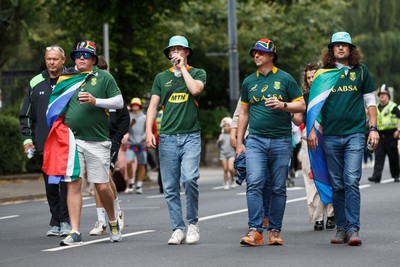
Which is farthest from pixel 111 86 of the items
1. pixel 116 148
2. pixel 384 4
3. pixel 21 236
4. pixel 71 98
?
pixel 384 4

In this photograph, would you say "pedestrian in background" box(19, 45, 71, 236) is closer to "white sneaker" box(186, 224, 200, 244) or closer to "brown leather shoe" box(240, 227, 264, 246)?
"white sneaker" box(186, 224, 200, 244)

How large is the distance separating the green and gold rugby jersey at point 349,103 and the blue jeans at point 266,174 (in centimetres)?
49

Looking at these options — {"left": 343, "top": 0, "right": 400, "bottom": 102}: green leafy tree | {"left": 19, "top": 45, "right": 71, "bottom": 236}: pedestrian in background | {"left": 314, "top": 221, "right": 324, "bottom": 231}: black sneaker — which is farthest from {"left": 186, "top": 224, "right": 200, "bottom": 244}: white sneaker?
{"left": 343, "top": 0, "right": 400, "bottom": 102}: green leafy tree

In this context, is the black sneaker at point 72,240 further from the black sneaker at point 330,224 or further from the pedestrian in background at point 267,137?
the black sneaker at point 330,224

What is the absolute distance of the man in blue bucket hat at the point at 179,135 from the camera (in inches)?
438

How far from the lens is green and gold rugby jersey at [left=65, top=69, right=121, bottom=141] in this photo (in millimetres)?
11258

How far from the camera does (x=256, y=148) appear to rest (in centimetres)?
1098

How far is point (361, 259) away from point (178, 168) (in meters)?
2.34

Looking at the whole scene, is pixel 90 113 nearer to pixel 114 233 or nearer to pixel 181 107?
pixel 181 107

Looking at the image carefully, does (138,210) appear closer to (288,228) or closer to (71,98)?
(288,228)

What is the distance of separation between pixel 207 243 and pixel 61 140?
1.74 meters

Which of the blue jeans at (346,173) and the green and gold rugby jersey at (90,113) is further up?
the green and gold rugby jersey at (90,113)

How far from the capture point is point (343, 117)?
35.8 ft

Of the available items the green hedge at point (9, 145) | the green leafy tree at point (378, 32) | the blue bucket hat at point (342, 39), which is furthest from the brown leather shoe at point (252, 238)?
the green leafy tree at point (378, 32)
